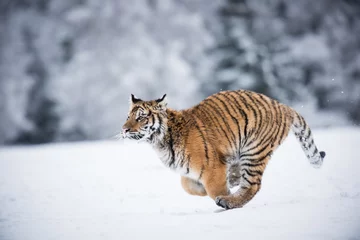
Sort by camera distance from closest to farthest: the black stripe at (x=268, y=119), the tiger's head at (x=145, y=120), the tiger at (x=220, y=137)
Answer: the tiger's head at (x=145, y=120)
the tiger at (x=220, y=137)
the black stripe at (x=268, y=119)

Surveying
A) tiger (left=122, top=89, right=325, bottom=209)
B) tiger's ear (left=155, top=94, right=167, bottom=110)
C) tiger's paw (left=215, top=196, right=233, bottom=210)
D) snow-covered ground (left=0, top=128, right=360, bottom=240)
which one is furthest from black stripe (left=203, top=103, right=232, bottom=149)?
snow-covered ground (left=0, top=128, right=360, bottom=240)

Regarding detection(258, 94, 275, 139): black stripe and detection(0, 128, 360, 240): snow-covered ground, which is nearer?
detection(0, 128, 360, 240): snow-covered ground

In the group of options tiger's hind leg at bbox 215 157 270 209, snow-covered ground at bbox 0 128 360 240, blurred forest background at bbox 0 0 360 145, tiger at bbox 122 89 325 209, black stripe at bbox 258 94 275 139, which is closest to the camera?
snow-covered ground at bbox 0 128 360 240

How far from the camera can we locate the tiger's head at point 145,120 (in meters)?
4.71

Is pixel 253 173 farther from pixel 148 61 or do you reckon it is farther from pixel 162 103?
pixel 148 61

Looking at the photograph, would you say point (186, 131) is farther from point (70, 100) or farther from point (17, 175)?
point (70, 100)

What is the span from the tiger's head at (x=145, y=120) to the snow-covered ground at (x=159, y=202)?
866mm

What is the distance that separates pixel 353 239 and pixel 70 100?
16.7 meters

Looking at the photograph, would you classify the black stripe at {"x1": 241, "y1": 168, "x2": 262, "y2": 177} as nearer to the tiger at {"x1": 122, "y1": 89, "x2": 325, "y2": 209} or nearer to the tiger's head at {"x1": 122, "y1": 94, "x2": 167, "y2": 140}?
the tiger at {"x1": 122, "y1": 89, "x2": 325, "y2": 209}

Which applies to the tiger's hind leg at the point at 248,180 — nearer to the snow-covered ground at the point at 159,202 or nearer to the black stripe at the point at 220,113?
the snow-covered ground at the point at 159,202

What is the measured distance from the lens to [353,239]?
12.0 feet

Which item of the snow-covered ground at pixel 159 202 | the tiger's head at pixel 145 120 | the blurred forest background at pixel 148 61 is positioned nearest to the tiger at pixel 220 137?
the tiger's head at pixel 145 120

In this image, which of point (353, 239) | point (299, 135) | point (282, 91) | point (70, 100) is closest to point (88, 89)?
point (70, 100)

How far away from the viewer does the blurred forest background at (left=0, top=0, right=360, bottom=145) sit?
19.4m
